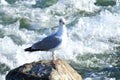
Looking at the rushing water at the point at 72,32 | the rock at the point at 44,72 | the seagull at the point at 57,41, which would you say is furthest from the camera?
the rushing water at the point at 72,32

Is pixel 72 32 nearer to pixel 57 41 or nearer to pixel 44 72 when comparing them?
pixel 57 41

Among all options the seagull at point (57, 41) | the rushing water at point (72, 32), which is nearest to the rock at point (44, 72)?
the seagull at point (57, 41)

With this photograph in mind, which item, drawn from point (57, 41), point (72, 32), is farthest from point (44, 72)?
point (72, 32)

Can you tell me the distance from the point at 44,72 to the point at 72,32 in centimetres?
651

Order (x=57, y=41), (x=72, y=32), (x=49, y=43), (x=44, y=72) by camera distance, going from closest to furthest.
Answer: (x=44, y=72) → (x=57, y=41) → (x=49, y=43) → (x=72, y=32)

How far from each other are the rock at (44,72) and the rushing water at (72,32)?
3.41 meters

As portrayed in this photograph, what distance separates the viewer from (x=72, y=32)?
50.2 ft

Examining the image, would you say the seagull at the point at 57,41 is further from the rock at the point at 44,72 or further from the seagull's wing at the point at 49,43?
the rock at the point at 44,72

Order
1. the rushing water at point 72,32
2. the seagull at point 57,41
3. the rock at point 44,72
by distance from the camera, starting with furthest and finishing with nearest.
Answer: the rushing water at point 72,32 → the seagull at point 57,41 → the rock at point 44,72

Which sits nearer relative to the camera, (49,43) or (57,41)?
(57,41)

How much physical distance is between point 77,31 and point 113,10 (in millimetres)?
2206

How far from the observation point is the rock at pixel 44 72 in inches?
347

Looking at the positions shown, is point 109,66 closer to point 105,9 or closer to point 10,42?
point 10,42

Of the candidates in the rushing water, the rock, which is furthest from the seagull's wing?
the rushing water
